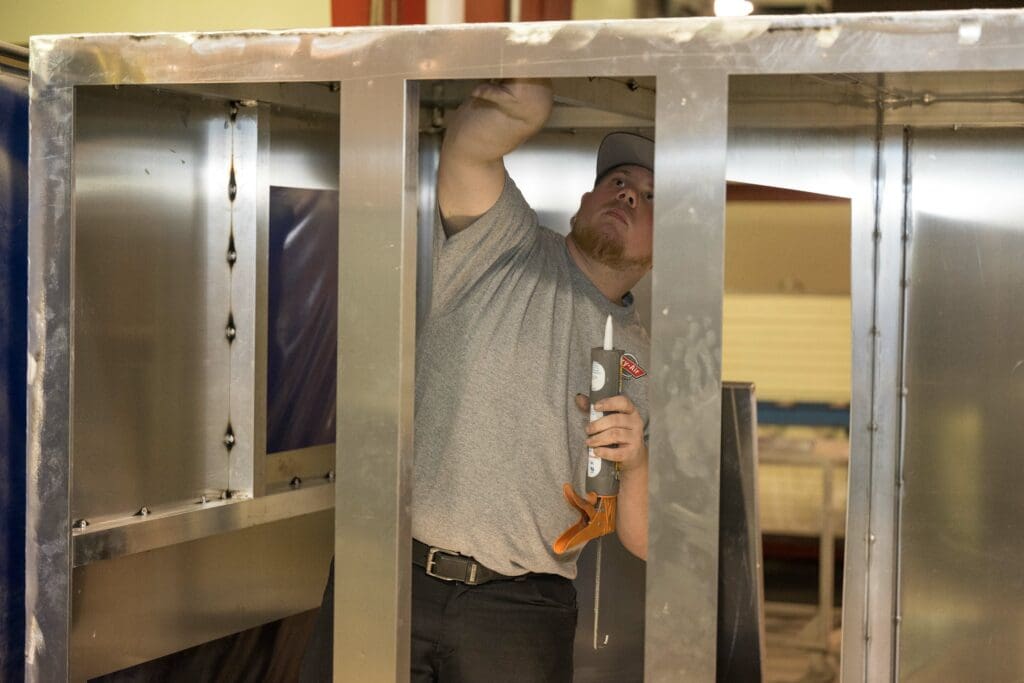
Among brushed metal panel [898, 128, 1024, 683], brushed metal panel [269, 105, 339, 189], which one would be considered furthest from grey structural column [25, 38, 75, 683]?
brushed metal panel [898, 128, 1024, 683]

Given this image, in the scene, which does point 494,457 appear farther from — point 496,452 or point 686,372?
point 686,372

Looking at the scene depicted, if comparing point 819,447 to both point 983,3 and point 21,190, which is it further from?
point 21,190

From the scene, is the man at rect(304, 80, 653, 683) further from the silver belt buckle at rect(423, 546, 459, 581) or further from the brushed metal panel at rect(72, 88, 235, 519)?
the brushed metal panel at rect(72, 88, 235, 519)

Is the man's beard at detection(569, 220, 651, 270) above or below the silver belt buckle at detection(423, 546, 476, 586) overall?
above

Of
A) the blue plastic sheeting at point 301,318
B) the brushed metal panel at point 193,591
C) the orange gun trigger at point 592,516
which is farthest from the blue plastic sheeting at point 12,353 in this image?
the orange gun trigger at point 592,516

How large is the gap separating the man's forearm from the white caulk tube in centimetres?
34

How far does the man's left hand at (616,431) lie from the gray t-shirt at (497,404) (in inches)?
13.4

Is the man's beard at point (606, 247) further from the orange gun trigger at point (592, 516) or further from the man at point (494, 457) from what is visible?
the orange gun trigger at point (592, 516)

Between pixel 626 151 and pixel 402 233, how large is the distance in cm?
101

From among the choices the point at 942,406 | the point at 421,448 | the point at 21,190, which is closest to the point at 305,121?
the point at 21,190

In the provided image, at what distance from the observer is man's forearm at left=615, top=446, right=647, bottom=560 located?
89.7 inches

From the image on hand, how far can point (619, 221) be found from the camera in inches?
95.6

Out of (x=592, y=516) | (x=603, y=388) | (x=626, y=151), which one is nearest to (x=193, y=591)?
(x=592, y=516)

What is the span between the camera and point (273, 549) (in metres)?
2.52
